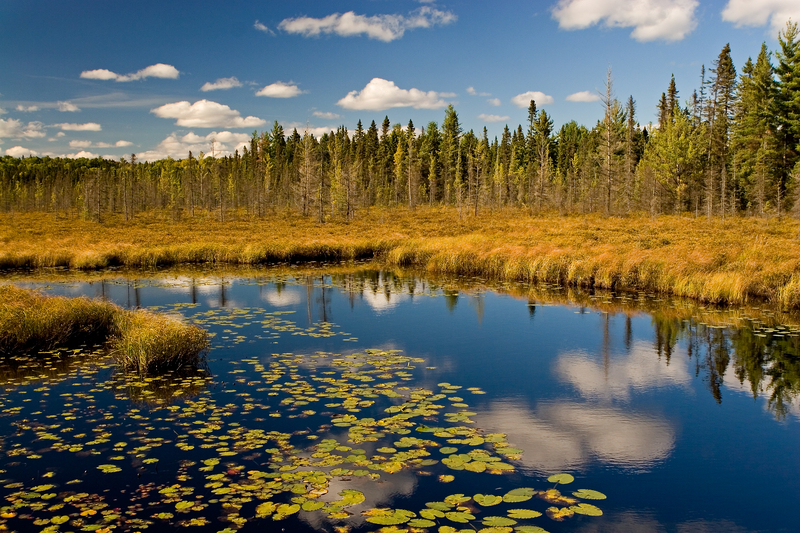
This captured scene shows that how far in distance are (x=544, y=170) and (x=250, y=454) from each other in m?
62.3

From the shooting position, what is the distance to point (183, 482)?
23.4ft

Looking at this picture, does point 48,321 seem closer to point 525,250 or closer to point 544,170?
point 525,250

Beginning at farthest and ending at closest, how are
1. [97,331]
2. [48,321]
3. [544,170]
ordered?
[544,170] < [97,331] < [48,321]

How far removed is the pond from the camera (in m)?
6.62

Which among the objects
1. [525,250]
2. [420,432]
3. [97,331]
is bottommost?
[420,432]

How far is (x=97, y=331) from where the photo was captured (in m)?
14.9

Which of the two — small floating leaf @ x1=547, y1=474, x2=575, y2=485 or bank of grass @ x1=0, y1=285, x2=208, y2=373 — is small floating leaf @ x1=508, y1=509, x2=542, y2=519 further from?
bank of grass @ x1=0, y1=285, x2=208, y2=373

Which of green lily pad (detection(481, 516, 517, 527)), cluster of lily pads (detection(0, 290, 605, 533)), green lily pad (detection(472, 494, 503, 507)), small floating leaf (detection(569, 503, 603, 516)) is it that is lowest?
small floating leaf (detection(569, 503, 603, 516))

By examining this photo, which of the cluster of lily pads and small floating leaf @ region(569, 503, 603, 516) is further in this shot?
small floating leaf @ region(569, 503, 603, 516)

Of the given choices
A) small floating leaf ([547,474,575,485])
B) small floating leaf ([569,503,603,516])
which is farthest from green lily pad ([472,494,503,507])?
small floating leaf ([547,474,575,485])

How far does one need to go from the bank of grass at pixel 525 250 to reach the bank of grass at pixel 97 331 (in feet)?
60.4

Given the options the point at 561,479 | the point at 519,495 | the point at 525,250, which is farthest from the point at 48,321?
the point at 525,250

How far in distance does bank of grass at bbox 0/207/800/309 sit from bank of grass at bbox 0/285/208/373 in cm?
1841

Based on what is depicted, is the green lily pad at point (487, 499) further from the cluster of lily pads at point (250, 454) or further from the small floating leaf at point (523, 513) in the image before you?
the small floating leaf at point (523, 513)
